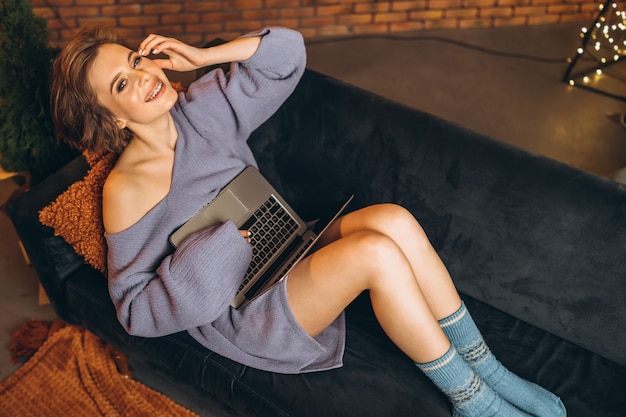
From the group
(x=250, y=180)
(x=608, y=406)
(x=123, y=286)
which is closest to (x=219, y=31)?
(x=250, y=180)

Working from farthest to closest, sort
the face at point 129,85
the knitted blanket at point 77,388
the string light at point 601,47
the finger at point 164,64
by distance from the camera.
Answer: the string light at point 601,47 < the knitted blanket at point 77,388 < the finger at point 164,64 < the face at point 129,85

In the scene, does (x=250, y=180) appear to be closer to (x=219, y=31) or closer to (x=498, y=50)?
(x=219, y=31)

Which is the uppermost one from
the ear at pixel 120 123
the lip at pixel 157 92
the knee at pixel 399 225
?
the lip at pixel 157 92

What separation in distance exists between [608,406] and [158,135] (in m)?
1.35

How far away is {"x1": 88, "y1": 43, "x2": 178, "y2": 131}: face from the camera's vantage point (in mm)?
1530

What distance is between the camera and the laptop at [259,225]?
1713mm

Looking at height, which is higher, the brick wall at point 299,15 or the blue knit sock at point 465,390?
the brick wall at point 299,15

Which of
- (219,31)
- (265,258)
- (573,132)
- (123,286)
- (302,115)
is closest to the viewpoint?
(123,286)

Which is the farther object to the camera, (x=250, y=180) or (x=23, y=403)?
(x=23, y=403)

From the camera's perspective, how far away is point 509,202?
5.88ft

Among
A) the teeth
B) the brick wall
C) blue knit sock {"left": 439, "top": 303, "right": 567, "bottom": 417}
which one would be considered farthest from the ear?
the brick wall

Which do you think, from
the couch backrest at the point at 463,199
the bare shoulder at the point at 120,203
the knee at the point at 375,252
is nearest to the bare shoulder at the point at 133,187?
the bare shoulder at the point at 120,203

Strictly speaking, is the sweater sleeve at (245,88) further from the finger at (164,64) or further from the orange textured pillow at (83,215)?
the orange textured pillow at (83,215)

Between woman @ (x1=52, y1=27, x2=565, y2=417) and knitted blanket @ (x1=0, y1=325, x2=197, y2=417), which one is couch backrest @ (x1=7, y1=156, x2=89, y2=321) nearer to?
woman @ (x1=52, y1=27, x2=565, y2=417)
